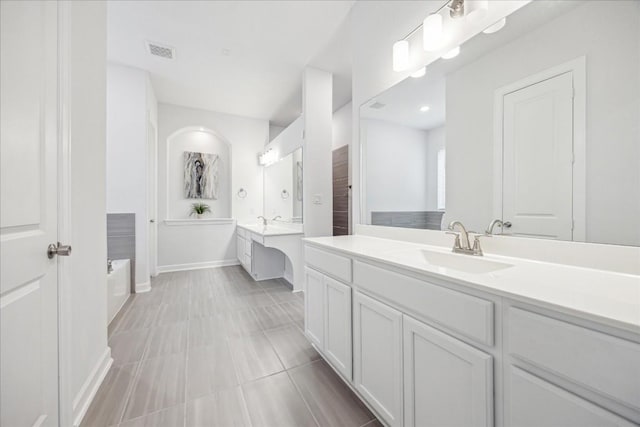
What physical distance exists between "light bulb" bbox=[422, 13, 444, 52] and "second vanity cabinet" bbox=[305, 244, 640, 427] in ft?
4.27

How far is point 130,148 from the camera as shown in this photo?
10.4ft

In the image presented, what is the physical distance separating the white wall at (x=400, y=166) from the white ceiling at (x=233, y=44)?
124 centimetres

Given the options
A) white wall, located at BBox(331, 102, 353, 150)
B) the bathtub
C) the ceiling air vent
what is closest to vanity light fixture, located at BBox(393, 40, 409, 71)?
white wall, located at BBox(331, 102, 353, 150)

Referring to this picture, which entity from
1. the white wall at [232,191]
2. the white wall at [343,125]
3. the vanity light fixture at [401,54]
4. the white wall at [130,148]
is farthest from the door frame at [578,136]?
the white wall at [232,191]

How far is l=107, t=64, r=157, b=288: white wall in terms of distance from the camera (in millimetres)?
3096

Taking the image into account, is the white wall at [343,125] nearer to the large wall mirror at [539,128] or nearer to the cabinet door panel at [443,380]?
the large wall mirror at [539,128]

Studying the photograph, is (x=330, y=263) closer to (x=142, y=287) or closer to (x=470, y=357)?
(x=470, y=357)

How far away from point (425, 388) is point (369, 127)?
1.78m

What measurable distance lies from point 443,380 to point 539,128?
1072 millimetres

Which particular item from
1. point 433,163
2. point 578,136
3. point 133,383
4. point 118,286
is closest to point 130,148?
point 118,286

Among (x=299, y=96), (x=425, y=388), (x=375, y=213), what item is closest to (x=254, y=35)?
(x=299, y=96)

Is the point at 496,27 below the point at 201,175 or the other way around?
the other way around

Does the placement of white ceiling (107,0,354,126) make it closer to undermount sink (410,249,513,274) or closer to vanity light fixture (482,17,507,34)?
vanity light fixture (482,17,507,34)

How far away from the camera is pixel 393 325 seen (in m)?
1.08
